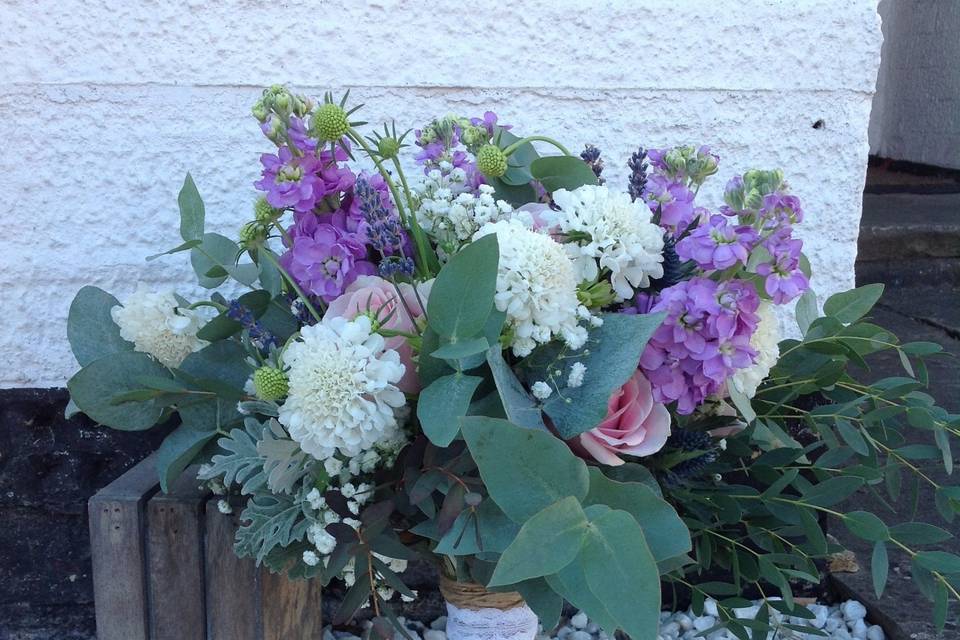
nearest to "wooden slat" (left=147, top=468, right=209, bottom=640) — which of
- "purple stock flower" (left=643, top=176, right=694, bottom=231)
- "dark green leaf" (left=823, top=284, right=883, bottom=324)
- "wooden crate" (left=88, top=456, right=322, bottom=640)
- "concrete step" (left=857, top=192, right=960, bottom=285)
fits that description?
"wooden crate" (left=88, top=456, right=322, bottom=640)

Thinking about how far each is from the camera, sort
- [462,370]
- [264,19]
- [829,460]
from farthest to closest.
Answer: [264,19] → [829,460] → [462,370]

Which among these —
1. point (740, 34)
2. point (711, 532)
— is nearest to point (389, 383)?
point (711, 532)

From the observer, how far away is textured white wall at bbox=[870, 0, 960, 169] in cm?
341

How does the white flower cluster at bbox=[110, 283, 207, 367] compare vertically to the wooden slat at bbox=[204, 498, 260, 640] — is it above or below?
above

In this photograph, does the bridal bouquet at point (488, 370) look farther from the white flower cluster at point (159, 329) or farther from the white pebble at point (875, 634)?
the white pebble at point (875, 634)

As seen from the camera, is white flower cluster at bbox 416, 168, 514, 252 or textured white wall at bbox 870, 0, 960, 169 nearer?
white flower cluster at bbox 416, 168, 514, 252

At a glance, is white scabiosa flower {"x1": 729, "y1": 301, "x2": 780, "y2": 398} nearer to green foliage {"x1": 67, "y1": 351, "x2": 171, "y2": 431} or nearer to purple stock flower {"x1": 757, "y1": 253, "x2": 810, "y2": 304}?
purple stock flower {"x1": 757, "y1": 253, "x2": 810, "y2": 304}

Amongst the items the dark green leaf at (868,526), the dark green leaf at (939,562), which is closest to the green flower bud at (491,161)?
the dark green leaf at (868,526)

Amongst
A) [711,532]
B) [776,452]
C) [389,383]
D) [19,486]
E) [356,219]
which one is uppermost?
[356,219]

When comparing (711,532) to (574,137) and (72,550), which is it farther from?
(72,550)

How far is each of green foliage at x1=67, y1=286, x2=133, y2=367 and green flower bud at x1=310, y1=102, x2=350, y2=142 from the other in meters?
0.45

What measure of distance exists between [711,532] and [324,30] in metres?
1.09

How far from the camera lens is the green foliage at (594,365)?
76 cm

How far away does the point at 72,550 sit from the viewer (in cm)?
161
